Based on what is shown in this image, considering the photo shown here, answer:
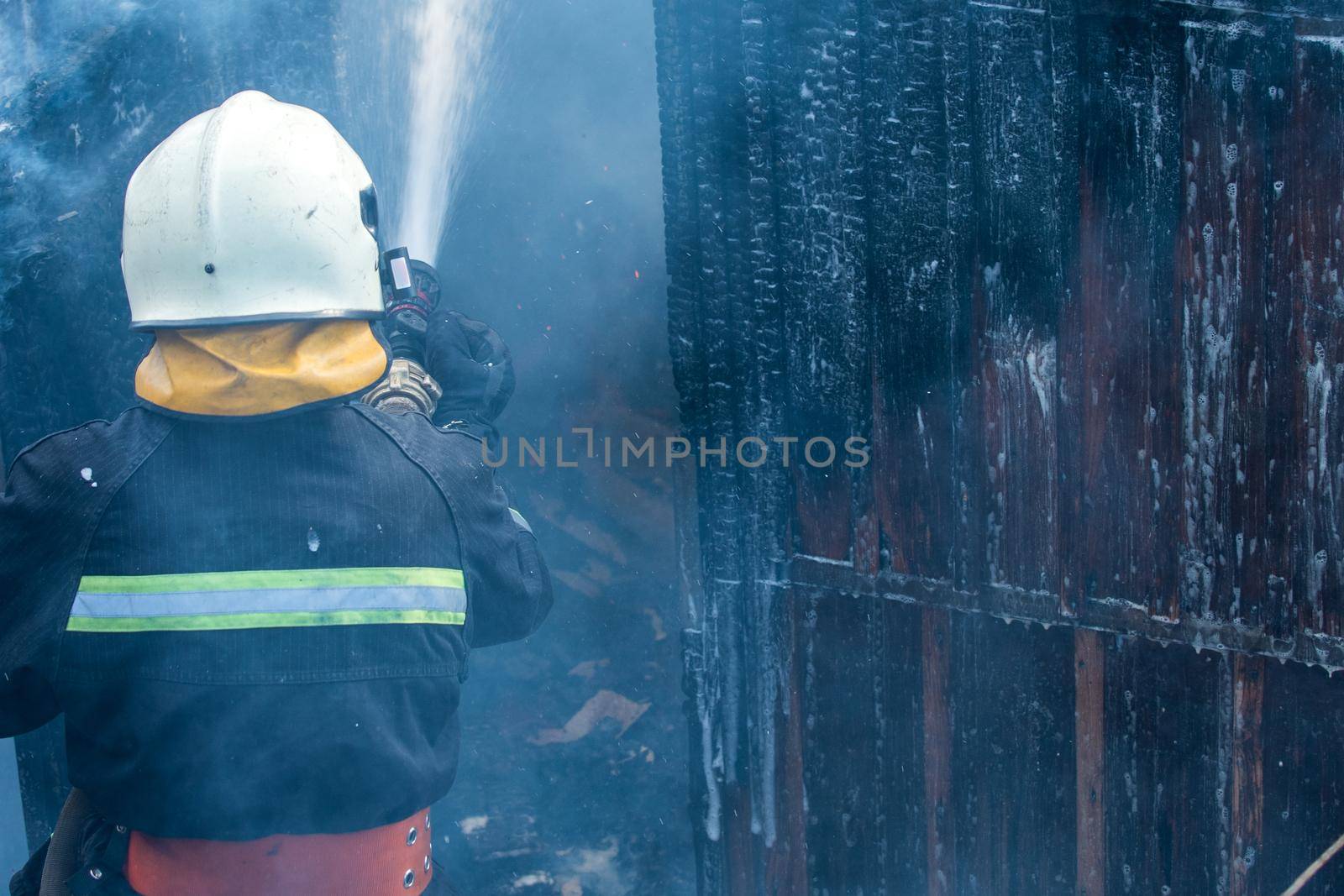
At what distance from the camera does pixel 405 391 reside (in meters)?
2.62

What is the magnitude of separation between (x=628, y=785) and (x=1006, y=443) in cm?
197

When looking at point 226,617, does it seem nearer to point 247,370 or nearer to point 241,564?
point 241,564

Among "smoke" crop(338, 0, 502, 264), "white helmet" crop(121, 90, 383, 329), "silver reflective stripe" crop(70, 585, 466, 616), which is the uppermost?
"smoke" crop(338, 0, 502, 264)

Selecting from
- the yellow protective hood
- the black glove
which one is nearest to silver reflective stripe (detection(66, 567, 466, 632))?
the yellow protective hood

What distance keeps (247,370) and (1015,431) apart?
1563mm

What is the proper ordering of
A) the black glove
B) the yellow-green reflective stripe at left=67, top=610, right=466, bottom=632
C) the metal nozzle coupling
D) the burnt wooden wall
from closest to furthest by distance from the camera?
the burnt wooden wall, the yellow-green reflective stripe at left=67, top=610, right=466, bottom=632, the metal nozzle coupling, the black glove

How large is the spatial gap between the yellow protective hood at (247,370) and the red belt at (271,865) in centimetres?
86

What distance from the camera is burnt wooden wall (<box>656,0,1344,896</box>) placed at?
1892 millimetres

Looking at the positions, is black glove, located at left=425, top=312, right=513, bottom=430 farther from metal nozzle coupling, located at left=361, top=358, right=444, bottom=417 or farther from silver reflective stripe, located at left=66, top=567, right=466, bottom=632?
silver reflective stripe, located at left=66, top=567, right=466, bottom=632

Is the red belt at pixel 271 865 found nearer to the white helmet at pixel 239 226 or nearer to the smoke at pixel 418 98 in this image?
the white helmet at pixel 239 226

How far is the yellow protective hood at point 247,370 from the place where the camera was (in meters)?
2.05

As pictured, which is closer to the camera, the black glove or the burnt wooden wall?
the burnt wooden wall

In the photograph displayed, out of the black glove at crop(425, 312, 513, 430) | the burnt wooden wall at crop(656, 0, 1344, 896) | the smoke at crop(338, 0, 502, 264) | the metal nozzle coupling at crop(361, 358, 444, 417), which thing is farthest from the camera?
the smoke at crop(338, 0, 502, 264)

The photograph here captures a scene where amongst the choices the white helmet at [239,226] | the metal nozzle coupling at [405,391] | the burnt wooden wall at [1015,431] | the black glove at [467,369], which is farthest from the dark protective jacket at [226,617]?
the burnt wooden wall at [1015,431]
